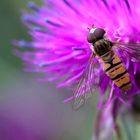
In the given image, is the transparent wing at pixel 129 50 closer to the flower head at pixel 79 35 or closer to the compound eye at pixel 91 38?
the flower head at pixel 79 35

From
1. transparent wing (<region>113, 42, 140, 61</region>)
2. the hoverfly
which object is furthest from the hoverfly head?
transparent wing (<region>113, 42, 140, 61</region>)

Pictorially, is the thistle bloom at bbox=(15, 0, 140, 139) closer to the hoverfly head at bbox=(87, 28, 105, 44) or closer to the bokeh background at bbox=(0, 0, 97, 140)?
the hoverfly head at bbox=(87, 28, 105, 44)

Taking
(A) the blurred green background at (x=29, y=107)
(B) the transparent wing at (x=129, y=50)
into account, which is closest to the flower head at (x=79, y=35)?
(B) the transparent wing at (x=129, y=50)

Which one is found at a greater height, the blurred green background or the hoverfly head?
the blurred green background

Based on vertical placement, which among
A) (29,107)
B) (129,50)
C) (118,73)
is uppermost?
(29,107)

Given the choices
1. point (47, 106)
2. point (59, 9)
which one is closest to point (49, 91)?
point (47, 106)

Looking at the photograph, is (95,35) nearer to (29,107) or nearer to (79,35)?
(79,35)

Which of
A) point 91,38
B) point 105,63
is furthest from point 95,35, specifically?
point 105,63
